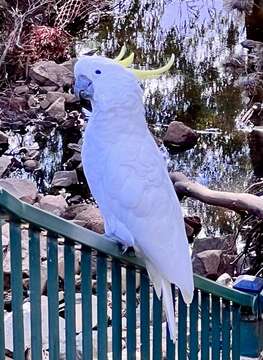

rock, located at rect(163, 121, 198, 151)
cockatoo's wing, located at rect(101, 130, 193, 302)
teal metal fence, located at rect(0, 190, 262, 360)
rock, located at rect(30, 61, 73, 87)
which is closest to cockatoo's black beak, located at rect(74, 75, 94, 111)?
cockatoo's wing, located at rect(101, 130, 193, 302)

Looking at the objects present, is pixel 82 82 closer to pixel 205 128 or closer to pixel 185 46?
pixel 205 128

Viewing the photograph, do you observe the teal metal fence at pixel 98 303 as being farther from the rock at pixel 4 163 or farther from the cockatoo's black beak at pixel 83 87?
the rock at pixel 4 163

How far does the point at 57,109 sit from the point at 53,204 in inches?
83.1

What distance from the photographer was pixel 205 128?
6.46 meters

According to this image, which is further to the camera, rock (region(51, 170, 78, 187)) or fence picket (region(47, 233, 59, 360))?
rock (region(51, 170, 78, 187))

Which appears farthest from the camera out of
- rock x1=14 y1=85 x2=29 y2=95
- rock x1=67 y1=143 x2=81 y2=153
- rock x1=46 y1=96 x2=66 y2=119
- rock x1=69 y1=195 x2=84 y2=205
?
rock x1=14 y1=85 x2=29 y2=95

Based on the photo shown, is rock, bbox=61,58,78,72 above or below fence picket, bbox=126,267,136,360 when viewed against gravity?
below

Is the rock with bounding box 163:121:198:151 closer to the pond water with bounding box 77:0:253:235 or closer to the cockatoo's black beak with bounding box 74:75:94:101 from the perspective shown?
the pond water with bounding box 77:0:253:235

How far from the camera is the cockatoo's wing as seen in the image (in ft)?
3.83

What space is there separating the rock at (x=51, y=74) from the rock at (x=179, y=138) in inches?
57.6

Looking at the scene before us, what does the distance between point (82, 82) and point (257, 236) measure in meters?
1.47

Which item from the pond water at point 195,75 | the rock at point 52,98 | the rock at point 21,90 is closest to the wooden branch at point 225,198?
the pond water at point 195,75

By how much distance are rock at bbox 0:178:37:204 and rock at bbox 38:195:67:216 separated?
8 centimetres

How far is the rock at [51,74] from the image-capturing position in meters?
7.05
